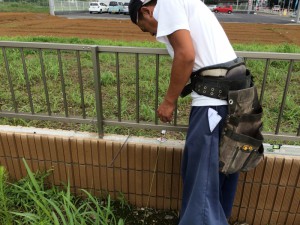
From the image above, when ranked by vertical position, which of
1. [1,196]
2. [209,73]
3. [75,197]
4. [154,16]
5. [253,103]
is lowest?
[75,197]

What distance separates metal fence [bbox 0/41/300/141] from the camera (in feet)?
7.89

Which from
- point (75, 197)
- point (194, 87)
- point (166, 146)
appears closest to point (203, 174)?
point (194, 87)

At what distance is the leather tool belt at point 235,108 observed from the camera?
179 centimetres

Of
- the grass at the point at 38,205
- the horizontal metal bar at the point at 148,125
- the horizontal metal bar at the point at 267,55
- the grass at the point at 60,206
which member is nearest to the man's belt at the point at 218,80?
the horizontal metal bar at the point at 267,55

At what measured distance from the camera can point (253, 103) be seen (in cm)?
190

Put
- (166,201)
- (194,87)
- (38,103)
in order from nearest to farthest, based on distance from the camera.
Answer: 1. (194,87)
2. (166,201)
3. (38,103)

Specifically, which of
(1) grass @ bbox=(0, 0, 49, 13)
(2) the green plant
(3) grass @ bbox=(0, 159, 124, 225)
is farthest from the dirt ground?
(1) grass @ bbox=(0, 0, 49, 13)

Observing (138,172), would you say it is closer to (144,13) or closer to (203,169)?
(203,169)

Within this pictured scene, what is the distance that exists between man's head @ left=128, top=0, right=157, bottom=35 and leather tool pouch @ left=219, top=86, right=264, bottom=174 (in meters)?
0.63

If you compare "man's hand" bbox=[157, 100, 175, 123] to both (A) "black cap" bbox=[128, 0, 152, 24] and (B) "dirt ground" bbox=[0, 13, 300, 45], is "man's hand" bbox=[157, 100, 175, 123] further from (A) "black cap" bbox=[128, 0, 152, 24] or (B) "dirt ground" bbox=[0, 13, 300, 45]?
(B) "dirt ground" bbox=[0, 13, 300, 45]

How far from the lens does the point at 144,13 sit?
1830mm

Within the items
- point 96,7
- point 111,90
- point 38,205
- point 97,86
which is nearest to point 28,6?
point 96,7

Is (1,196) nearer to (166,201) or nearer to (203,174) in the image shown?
(166,201)

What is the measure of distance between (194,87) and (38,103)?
2.22 metres
